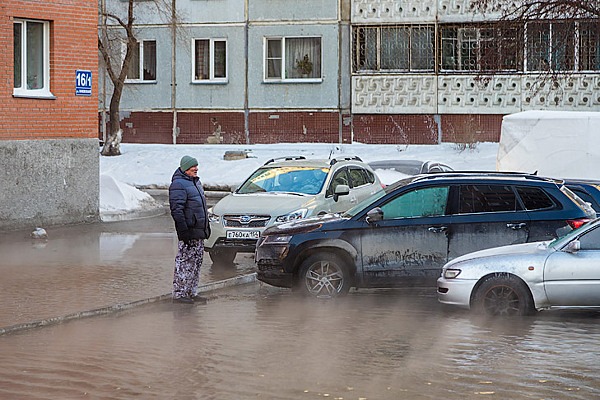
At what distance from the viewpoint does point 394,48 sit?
42.6m

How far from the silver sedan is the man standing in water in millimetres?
2851

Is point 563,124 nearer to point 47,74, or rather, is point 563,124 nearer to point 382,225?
point 47,74

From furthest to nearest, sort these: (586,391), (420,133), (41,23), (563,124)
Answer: (420,133), (563,124), (41,23), (586,391)

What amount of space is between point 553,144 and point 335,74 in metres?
17.9

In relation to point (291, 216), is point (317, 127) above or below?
above

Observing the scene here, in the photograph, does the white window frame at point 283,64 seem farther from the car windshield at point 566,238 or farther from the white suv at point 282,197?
the car windshield at point 566,238

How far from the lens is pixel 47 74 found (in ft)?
73.2

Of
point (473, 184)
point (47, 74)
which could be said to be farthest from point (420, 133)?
point (473, 184)

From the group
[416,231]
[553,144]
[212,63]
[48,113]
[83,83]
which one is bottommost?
[416,231]

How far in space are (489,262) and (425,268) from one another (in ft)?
4.54

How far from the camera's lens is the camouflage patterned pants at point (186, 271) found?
13.5 metres

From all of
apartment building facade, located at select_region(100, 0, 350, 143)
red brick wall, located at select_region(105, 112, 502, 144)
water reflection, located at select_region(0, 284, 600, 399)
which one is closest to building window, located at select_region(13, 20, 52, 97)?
water reflection, located at select_region(0, 284, 600, 399)

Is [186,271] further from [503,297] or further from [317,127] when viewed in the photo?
[317,127]

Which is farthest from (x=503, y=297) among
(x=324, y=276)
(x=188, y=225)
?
(x=188, y=225)
